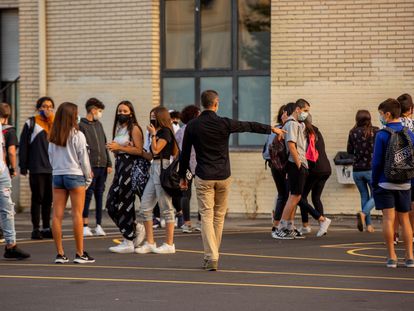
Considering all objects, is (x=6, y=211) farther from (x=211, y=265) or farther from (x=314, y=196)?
(x=314, y=196)

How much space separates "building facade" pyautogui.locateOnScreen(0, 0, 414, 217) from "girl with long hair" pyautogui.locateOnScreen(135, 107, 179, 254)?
627 centimetres

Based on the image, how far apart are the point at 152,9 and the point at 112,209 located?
24.5 ft

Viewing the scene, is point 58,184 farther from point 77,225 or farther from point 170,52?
point 170,52

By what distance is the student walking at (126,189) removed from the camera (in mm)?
15648

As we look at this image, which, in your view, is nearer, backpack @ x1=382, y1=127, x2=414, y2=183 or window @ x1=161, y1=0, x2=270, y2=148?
backpack @ x1=382, y1=127, x2=414, y2=183

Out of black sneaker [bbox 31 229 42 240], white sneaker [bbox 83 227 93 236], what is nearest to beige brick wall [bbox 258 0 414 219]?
white sneaker [bbox 83 227 93 236]

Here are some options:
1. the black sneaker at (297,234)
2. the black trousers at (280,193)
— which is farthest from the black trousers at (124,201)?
the black trousers at (280,193)

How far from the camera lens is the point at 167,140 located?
15445 mm

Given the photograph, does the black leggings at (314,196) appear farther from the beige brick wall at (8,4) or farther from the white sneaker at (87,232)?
the beige brick wall at (8,4)

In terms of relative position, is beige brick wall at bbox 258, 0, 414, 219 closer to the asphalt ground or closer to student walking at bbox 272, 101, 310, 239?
student walking at bbox 272, 101, 310, 239

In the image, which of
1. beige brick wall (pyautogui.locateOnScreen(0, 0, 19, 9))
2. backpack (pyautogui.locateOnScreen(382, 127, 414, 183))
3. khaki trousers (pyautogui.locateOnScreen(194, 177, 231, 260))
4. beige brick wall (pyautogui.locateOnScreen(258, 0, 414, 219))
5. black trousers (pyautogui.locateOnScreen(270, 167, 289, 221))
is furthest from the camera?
beige brick wall (pyautogui.locateOnScreen(0, 0, 19, 9))

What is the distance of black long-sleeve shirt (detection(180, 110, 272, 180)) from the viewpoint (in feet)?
44.8

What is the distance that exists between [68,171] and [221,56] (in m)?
8.74

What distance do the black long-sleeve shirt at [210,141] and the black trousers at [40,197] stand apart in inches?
186
